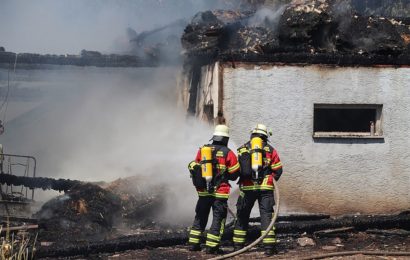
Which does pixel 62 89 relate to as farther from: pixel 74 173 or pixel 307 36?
pixel 307 36

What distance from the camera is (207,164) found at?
8500 mm

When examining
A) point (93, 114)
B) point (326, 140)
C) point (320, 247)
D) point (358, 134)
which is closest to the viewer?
point (320, 247)

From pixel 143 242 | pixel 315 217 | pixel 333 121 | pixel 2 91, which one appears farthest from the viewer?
pixel 2 91

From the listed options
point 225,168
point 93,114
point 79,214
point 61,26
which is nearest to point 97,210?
point 79,214

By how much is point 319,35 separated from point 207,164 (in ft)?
17.8

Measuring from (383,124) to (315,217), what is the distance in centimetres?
256

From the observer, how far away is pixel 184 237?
9438 mm

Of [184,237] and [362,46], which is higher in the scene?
[362,46]

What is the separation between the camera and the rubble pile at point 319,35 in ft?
39.9

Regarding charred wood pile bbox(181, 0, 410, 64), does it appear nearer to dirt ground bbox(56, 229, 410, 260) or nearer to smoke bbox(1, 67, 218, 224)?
smoke bbox(1, 67, 218, 224)

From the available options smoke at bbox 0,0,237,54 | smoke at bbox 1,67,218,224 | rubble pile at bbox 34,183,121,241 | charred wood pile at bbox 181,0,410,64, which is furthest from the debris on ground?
smoke at bbox 0,0,237,54

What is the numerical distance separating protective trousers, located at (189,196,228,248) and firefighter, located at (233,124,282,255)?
13.2 inches

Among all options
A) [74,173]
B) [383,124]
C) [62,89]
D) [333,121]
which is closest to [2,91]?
[62,89]

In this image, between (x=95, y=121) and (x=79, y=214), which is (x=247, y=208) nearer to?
(x=79, y=214)
